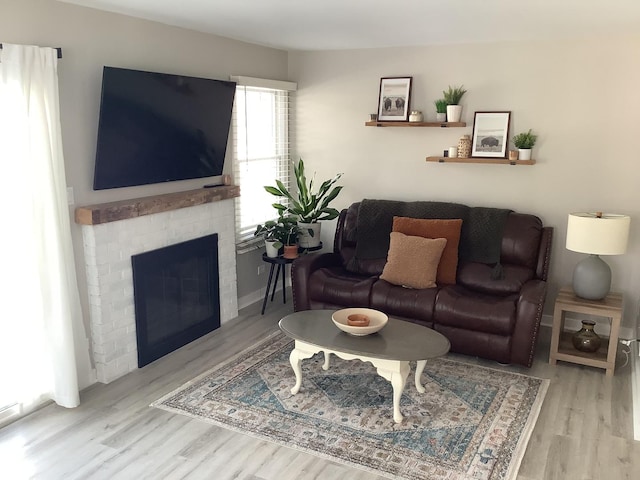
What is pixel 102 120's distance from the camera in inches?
135

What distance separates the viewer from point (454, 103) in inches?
188

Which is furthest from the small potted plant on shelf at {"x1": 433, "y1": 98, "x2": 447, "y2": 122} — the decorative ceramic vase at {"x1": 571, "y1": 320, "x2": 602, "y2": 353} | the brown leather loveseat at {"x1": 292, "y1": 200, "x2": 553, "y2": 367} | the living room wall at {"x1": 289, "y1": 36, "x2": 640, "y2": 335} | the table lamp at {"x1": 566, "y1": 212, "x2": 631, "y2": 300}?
the decorative ceramic vase at {"x1": 571, "y1": 320, "x2": 602, "y2": 353}

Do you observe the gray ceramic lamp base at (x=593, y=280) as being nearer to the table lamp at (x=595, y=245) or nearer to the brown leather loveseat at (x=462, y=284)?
the table lamp at (x=595, y=245)

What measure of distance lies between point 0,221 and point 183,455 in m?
1.62

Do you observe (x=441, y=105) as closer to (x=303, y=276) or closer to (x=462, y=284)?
(x=462, y=284)

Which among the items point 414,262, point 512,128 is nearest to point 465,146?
point 512,128

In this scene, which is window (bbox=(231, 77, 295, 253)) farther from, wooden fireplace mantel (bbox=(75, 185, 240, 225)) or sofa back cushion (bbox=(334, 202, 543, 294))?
sofa back cushion (bbox=(334, 202, 543, 294))

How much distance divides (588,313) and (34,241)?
366 centimetres

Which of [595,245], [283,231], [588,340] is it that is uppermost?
[595,245]

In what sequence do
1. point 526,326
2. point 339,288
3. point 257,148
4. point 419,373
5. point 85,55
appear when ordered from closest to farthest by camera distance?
point 85,55
point 419,373
point 526,326
point 339,288
point 257,148

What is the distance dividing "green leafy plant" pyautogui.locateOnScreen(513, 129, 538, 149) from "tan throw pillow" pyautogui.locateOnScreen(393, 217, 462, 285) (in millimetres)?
801

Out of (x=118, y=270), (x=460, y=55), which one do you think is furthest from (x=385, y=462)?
(x=460, y=55)

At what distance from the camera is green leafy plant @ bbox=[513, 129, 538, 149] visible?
14.9ft

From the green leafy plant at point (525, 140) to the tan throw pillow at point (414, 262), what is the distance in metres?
1.03
